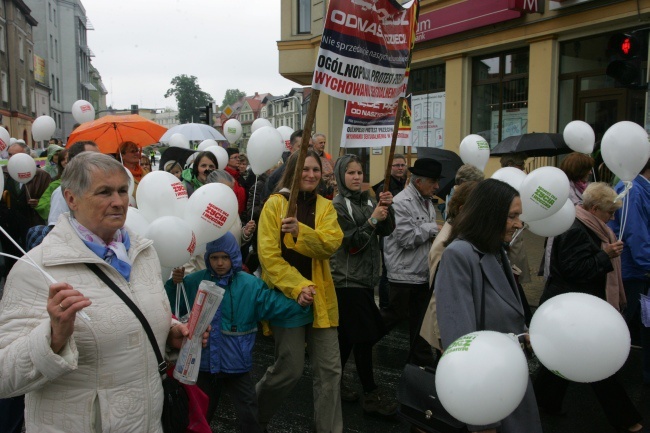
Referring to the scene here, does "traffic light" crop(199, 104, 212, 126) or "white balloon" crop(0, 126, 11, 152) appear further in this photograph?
"traffic light" crop(199, 104, 212, 126)

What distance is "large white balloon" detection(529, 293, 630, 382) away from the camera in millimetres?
2570

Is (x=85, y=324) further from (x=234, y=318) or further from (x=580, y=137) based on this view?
(x=580, y=137)

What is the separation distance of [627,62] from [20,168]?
853 cm

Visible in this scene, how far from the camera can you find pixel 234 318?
3938 mm

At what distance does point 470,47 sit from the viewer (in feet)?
49.9

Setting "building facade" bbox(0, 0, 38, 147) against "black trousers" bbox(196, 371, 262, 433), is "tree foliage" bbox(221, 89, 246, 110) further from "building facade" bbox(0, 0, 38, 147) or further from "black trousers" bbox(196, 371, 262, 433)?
"black trousers" bbox(196, 371, 262, 433)

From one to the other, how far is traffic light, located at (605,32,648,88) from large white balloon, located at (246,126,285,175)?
4558 mm

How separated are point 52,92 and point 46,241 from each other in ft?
220

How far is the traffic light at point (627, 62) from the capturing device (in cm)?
779

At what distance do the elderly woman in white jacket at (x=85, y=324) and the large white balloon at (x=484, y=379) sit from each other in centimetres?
129

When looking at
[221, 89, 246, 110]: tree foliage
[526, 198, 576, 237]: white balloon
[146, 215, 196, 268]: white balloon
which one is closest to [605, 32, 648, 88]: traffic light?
[526, 198, 576, 237]: white balloon

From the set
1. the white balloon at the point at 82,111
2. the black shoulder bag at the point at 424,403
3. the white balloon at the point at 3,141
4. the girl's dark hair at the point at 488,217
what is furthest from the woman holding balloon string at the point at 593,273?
the white balloon at the point at 3,141

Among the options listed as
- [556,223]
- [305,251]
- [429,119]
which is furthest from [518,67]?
[305,251]

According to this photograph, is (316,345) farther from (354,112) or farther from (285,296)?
(354,112)
